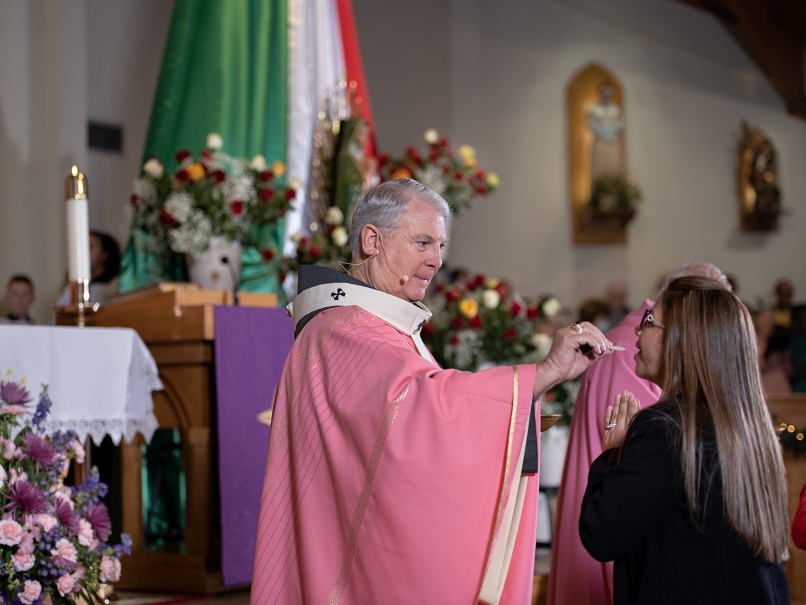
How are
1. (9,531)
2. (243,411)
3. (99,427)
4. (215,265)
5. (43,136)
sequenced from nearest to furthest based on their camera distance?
(9,531)
(99,427)
(243,411)
(215,265)
(43,136)

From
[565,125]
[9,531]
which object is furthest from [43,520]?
[565,125]

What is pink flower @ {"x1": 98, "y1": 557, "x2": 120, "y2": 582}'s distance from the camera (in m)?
2.83

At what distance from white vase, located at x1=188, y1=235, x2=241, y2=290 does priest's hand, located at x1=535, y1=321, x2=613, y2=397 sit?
107 inches

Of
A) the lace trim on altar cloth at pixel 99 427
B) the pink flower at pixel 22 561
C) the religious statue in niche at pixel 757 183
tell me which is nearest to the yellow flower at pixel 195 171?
the lace trim on altar cloth at pixel 99 427

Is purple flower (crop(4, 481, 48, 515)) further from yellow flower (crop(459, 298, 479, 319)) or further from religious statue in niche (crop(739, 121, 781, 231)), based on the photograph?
religious statue in niche (crop(739, 121, 781, 231))

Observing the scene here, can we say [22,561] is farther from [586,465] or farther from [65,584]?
[586,465]

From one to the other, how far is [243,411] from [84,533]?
1.35 metres

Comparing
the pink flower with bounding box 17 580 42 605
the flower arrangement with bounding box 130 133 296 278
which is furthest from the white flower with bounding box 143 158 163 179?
the pink flower with bounding box 17 580 42 605

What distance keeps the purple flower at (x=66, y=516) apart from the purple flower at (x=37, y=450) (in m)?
0.12

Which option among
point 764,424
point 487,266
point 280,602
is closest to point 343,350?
point 280,602

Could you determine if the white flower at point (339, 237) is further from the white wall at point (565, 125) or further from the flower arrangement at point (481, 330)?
the white wall at point (565, 125)

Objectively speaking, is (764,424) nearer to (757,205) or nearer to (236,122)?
(236,122)

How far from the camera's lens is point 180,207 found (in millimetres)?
4500

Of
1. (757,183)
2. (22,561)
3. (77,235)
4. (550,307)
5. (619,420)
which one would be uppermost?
(757,183)
